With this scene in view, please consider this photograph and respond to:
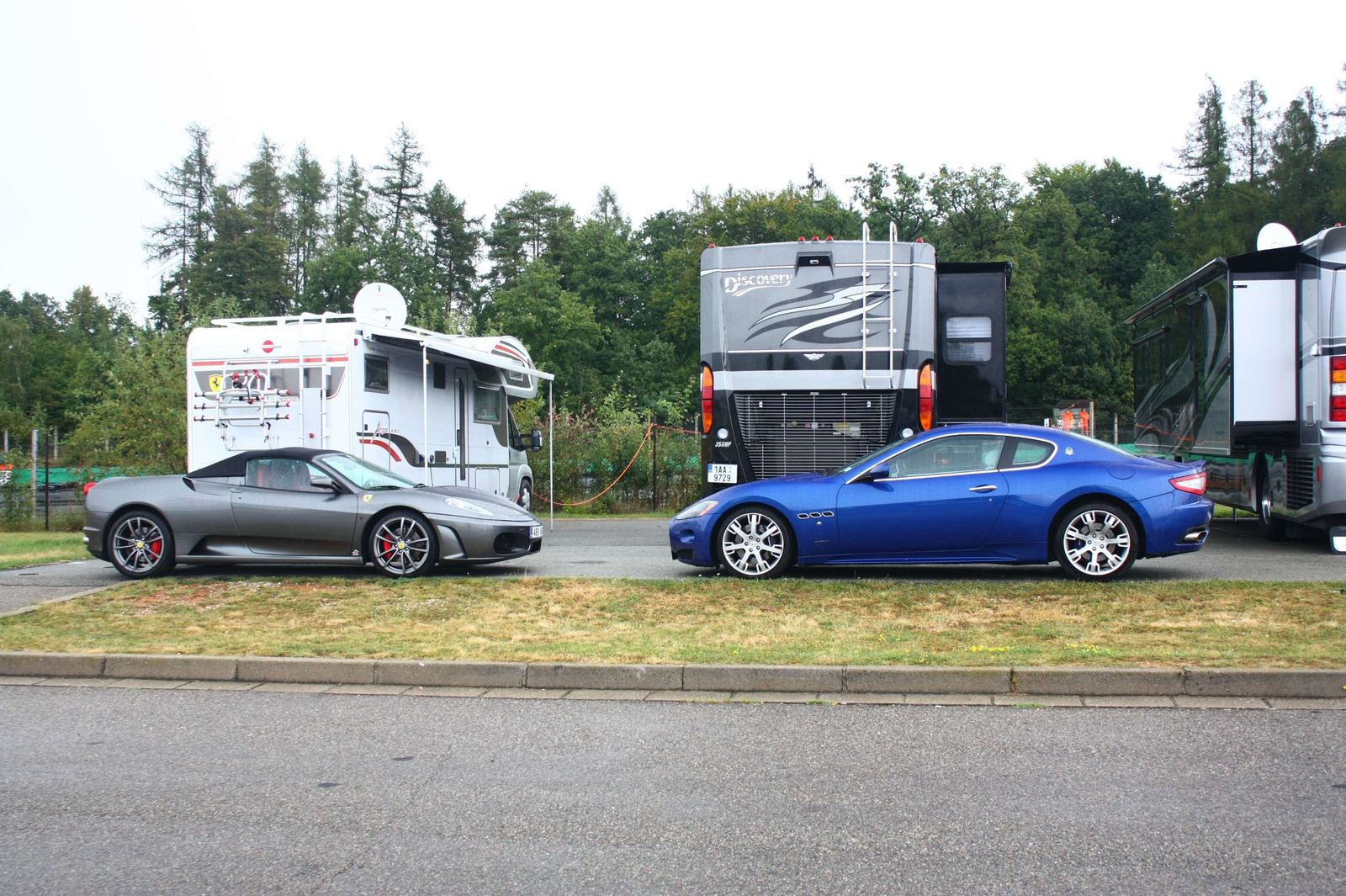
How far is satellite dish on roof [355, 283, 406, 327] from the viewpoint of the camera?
1345 centimetres

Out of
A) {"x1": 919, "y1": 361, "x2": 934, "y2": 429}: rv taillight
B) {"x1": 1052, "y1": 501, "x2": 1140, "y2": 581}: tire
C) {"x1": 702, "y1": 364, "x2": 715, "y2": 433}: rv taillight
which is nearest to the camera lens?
{"x1": 1052, "y1": 501, "x2": 1140, "y2": 581}: tire

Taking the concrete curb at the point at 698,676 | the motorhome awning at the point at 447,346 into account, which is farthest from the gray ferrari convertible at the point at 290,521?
the concrete curb at the point at 698,676

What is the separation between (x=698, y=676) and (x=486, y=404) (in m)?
10.7

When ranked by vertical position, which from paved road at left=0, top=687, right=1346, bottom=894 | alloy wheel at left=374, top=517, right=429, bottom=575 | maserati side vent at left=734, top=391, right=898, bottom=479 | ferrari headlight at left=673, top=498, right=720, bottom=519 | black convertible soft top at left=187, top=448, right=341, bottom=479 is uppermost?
maserati side vent at left=734, top=391, right=898, bottom=479

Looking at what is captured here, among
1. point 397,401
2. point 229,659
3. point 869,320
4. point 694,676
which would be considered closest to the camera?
point 694,676

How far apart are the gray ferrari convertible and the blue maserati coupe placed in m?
2.60

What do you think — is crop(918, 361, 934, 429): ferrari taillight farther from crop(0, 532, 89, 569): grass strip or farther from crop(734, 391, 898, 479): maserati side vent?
crop(0, 532, 89, 569): grass strip

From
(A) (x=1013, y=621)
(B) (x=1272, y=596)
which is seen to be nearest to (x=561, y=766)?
(A) (x=1013, y=621)

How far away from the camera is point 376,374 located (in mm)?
12828

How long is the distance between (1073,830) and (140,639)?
6253 mm

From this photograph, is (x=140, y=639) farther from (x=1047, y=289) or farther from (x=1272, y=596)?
(x=1047, y=289)

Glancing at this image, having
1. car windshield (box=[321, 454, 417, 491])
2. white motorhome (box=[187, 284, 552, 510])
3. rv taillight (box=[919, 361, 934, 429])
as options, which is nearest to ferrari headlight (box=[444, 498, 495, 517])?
car windshield (box=[321, 454, 417, 491])

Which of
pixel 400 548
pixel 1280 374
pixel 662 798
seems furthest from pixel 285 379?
pixel 1280 374

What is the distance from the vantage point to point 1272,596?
8461mm
